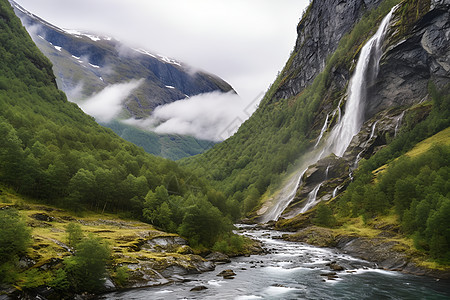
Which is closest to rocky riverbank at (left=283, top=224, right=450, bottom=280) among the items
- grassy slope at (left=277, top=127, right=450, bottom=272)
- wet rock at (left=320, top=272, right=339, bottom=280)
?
grassy slope at (left=277, top=127, right=450, bottom=272)

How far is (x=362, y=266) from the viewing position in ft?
153

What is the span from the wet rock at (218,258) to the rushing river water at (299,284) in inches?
66.0

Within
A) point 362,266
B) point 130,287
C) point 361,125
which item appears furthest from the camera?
point 361,125

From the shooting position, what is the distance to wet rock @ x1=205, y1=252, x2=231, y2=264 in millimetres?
50037

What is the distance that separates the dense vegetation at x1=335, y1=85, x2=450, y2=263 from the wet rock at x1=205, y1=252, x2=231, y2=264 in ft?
105

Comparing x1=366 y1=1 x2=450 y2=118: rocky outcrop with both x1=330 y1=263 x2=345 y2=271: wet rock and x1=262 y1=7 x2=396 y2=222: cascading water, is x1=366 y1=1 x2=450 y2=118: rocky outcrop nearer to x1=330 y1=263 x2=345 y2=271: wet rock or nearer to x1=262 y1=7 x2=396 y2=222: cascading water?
x1=262 y1=7 x2=396 y2=222: cascading water

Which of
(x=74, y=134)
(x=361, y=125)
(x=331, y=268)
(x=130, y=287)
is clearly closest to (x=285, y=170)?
(x=361, y=125)

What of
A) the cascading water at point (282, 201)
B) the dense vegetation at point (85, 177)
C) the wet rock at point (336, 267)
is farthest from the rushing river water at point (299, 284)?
the cascading water at point (282, 201)

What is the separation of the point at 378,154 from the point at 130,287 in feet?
316

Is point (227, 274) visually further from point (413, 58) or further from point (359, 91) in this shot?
point (359, 91)

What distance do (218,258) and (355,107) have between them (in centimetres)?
11321

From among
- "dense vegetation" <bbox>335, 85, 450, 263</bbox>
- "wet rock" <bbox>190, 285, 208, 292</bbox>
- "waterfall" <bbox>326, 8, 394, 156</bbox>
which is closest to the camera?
"wet rock" <bbox>190, 285, 208, 292</bbox>

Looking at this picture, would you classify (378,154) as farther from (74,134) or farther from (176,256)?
(74,134)

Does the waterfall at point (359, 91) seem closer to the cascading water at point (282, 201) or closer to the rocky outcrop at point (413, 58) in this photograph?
the rocky outcrop at point (413, 58)
